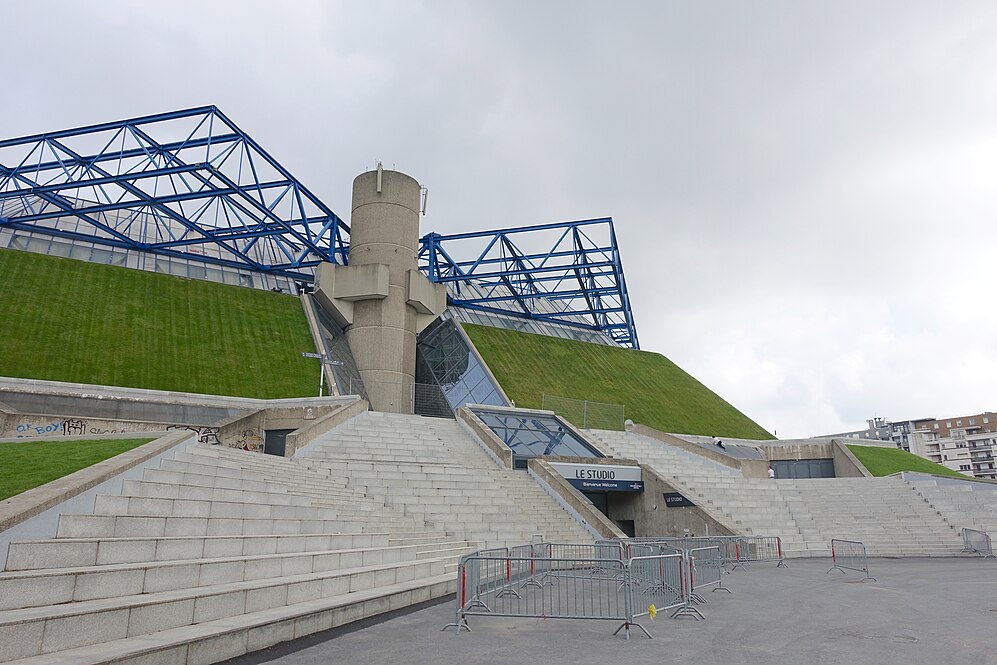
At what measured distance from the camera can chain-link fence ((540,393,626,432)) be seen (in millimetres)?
35250

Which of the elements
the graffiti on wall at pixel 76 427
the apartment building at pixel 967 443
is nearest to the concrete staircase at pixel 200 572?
the graffiti on wall at pixel 76 427

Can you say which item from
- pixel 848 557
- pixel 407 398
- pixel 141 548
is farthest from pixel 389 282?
pixel 141 548

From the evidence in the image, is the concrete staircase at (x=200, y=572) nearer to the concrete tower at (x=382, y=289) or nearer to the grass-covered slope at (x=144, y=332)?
the grass-covered slope at (x=144, y=332)

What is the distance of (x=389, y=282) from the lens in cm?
4159

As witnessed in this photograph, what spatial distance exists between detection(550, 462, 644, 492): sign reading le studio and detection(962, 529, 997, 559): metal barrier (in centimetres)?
1206

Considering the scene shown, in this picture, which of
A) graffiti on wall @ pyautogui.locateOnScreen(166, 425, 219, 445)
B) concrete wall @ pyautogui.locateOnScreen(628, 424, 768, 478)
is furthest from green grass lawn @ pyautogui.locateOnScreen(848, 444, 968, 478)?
graffiti on wall @ pyautogui.locateOnScreen(166, 425, 219, 445)

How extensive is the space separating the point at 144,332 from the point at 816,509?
33445 mm

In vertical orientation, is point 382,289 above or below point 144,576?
above

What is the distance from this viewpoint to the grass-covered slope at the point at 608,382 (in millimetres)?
44094

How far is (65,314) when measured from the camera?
31.9 meters

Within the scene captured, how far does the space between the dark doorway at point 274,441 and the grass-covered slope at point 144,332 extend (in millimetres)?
4836

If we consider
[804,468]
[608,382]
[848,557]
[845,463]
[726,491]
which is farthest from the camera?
[608,382]

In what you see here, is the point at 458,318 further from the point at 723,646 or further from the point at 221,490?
the point at 723,646

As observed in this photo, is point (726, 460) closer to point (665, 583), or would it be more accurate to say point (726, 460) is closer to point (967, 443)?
point (665, 583)
